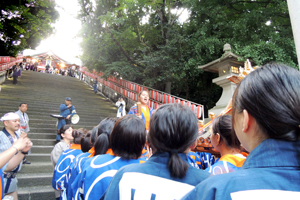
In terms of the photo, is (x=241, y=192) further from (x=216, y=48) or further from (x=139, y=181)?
(x=216, y=48)

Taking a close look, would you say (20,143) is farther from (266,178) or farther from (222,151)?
(266,178)

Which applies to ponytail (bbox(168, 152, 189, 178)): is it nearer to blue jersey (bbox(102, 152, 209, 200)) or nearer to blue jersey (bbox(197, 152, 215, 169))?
blue jersey (bbox(102, 152, 209, 200))

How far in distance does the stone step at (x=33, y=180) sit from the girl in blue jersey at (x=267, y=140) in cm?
442

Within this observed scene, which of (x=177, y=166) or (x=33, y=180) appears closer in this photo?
(x=177, y=166)

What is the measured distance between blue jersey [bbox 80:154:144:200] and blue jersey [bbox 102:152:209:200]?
0.45m

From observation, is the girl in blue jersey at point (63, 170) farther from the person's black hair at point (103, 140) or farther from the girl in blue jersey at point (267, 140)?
the girl in blue jersey at point (267, 140)

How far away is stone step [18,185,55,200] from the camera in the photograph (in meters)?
3.41

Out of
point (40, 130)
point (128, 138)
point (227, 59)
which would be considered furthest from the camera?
point (227, 59)

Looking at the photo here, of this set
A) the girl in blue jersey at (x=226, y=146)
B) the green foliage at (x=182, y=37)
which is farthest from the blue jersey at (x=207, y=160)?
the green foliage at (x=182, y=37)

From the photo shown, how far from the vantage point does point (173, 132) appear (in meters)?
1.06

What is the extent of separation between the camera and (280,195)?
1.75 feet

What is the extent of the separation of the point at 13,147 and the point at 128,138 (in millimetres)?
1117

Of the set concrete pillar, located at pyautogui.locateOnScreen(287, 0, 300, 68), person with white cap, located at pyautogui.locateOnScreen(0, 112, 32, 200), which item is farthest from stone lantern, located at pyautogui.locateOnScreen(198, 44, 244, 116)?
person with white cap, located at pyautogui.locateOnScreen(0, 112, 32, 200)

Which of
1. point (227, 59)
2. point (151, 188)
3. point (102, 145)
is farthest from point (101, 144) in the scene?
point (227, 59)
